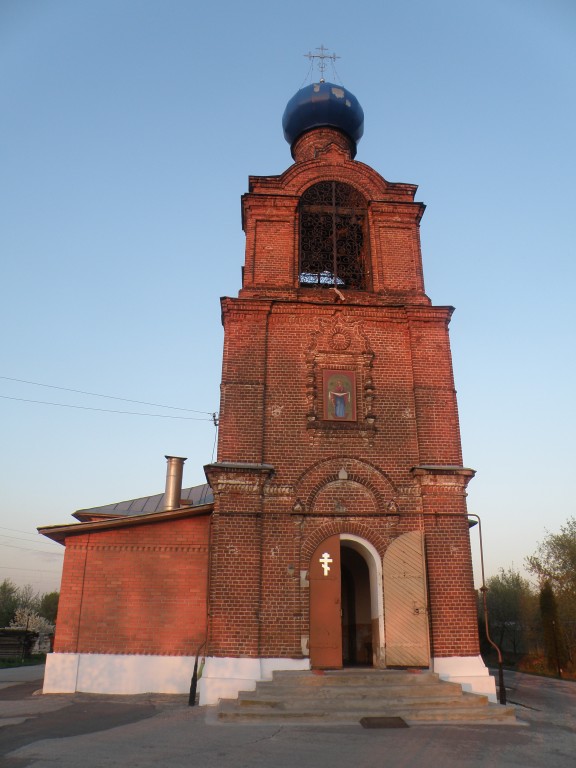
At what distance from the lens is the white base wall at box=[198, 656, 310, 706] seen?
28.7ft

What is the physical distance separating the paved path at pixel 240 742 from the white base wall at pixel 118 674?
1.23 m

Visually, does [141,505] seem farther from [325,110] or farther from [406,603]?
[325,110]

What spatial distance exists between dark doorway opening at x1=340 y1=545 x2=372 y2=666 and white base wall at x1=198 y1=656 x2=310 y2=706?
7.42 ft

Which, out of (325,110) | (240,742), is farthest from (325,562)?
(325,110)

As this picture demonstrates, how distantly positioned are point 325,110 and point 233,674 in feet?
42.9

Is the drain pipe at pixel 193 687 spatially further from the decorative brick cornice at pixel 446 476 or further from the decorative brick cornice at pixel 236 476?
the decorative brick cornice at pixel 446 476

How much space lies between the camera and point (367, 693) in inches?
314

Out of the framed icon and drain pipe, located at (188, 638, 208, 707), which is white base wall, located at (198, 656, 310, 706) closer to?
drain pipe, located at (188, 638, 208, 707)

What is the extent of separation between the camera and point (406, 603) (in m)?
9.60

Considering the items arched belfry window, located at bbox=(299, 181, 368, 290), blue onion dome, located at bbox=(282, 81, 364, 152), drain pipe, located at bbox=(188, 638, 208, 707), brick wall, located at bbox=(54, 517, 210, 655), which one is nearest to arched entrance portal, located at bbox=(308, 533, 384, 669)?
drain pipe, located at bbox=(188, 638, 208, 707)

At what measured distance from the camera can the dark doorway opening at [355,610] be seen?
11.1 metres

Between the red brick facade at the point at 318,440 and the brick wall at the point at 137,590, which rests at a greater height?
the red brick facade at the point at 318,440

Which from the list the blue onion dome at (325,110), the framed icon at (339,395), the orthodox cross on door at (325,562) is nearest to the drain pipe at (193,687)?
the orthodox cross on door at (325,562)

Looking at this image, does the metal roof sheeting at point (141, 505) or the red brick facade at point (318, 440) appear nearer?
the red brick facade at point (318, 440)
